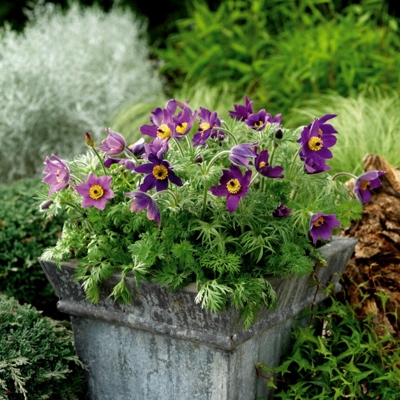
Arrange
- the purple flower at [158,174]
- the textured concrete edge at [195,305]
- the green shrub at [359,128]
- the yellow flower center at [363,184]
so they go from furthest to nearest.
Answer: the green shrub at [359,128], the yellow flower center at [363,184], the textured concrete edge at [195,305], the purple flower at [158,174]

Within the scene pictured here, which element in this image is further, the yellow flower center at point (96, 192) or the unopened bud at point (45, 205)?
the unopened bud at point (45, 205)

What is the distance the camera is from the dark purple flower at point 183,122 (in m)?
1.86

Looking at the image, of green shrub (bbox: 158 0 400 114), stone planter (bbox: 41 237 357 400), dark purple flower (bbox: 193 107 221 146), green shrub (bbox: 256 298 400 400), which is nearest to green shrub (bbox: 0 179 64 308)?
stone planter (bbox: 41 237 357 400)

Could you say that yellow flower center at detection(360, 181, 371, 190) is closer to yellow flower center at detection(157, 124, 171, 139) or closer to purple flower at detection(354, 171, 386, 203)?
purple flower at detection(354, 171, 386, 203)

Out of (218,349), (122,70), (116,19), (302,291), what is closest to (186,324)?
(218,349)

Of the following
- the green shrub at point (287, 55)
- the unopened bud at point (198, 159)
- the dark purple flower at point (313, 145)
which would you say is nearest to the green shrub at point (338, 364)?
the dark purple flower at point (313, 145)

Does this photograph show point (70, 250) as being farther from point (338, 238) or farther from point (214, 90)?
point (214, 90)

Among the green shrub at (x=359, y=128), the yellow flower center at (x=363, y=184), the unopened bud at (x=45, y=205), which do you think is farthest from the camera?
the green shrub at (x=359, y=128)

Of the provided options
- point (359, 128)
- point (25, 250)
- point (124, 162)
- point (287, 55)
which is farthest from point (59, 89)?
point (124, 162)

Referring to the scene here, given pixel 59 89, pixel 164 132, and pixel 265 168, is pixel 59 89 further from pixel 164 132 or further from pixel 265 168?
pixel 265 168

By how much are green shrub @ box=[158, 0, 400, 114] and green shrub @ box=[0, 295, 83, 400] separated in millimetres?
2396

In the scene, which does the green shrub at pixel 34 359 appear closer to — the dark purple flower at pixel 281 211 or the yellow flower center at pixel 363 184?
the dark purple flower at pixel 281 211

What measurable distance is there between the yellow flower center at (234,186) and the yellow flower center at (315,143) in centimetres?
25

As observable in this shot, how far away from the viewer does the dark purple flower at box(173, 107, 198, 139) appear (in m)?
1.86
